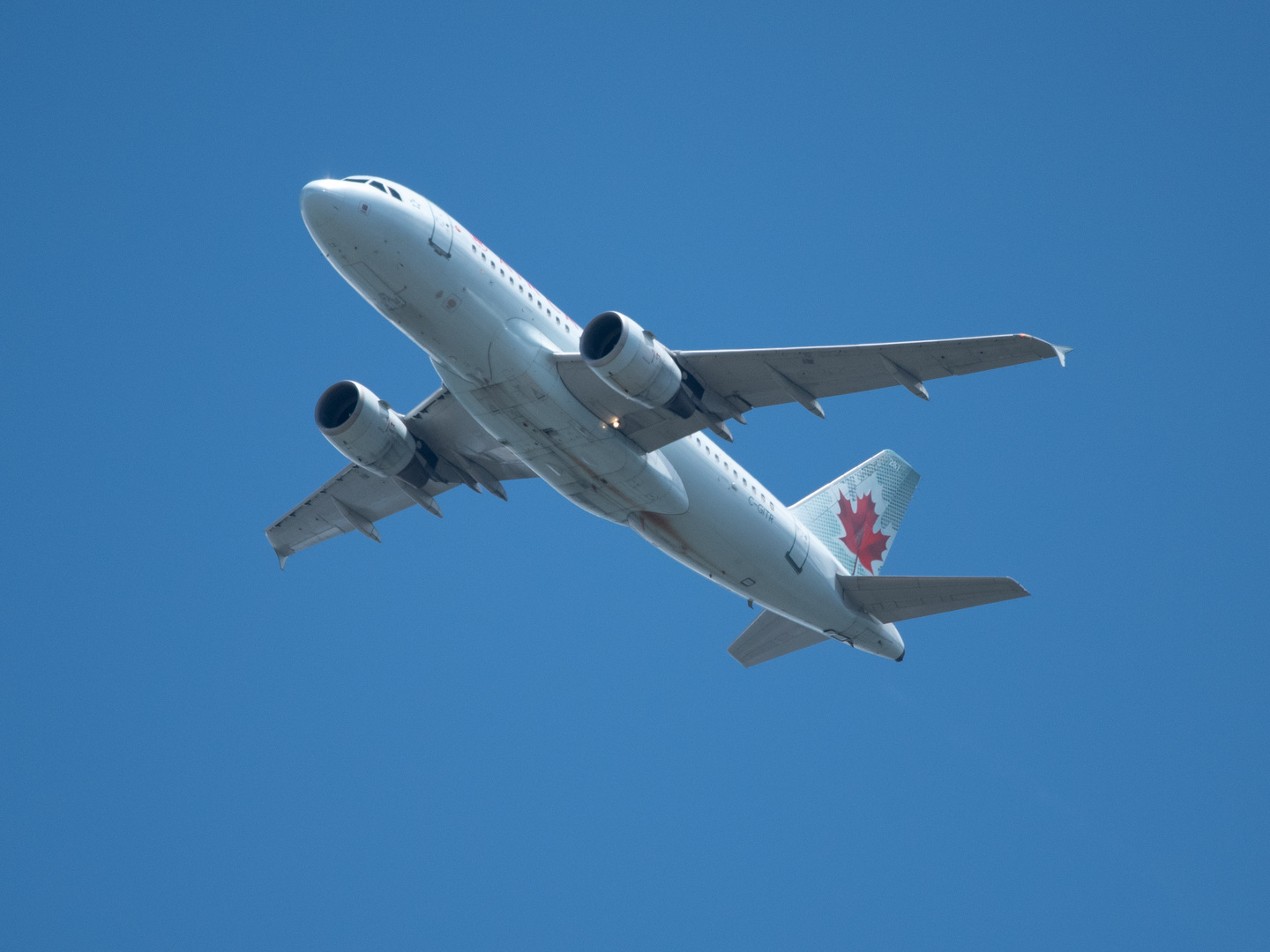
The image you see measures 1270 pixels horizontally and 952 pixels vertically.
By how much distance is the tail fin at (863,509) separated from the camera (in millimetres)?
34156

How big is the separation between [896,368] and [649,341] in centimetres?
504

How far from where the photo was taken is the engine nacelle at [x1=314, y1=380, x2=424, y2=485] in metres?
29.2

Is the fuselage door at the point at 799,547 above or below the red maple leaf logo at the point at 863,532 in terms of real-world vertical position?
below

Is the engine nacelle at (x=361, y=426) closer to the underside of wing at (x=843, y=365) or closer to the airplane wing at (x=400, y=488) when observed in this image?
the airplane wing at (x=400, y=488)

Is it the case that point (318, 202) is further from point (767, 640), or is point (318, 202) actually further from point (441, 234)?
→ point (767, 640)

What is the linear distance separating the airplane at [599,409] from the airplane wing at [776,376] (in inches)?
1.4

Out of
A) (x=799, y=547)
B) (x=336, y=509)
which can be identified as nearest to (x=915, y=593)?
(x=799, y=547)

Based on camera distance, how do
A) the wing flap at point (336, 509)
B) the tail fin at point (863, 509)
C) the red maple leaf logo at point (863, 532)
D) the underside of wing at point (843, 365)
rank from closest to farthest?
the underside of wing at point (843, 365)
the wing flap at point (336, 509)
the tail fin at point (863, 509)
the red maple leaf logo at point (863, 532)

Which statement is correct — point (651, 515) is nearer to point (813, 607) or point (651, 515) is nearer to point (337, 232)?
point (813, 607)

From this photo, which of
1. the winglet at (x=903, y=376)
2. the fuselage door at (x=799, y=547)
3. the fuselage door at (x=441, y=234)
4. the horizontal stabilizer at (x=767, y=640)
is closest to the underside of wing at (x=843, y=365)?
the winglet at (x=903, y=376)

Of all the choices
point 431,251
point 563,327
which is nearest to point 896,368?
point 563,327

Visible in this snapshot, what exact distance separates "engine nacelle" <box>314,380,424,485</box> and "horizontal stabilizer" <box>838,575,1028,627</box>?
37.5ft

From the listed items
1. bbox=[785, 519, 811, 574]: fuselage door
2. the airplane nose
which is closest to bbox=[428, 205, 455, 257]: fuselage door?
the airplane nose

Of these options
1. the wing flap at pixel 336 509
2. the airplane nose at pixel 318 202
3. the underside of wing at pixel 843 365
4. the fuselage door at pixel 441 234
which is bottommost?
the wing flap at pixel 336 509
